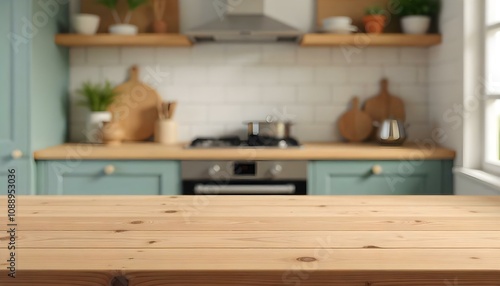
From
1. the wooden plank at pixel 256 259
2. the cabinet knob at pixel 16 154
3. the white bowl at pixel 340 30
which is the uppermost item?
the white bowl at pixel 340 30

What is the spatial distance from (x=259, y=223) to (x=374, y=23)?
274 centimetres

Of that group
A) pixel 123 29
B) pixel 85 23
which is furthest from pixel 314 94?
pixel 85 23

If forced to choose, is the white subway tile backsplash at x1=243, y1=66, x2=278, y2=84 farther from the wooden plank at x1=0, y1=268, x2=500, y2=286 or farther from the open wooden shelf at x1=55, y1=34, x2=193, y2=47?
the wooden plank at x1=0, y1=268, x2=500, y2=286

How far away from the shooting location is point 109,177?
11.3ft

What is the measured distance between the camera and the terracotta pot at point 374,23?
3.88 m

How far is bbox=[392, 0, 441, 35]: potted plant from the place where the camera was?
386 centimetres

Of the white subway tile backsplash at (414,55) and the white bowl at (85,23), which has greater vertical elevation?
the white bowl at (85,23)

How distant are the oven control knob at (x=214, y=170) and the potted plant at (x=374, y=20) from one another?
1.37m

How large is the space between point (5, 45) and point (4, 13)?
174 millimetres

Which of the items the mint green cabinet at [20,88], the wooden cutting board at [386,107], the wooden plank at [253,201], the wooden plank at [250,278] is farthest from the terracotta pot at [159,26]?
the wooden plank at [250,278]

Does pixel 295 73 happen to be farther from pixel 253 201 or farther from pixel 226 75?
pixel 253 201

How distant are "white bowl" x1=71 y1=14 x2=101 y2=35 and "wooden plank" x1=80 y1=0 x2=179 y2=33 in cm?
18

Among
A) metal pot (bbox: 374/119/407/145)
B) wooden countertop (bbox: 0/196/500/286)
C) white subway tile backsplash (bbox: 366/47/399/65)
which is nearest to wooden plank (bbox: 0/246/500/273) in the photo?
wooden countertop (bbox: 0/196/500/286)

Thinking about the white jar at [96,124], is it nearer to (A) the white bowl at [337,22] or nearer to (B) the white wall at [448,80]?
(A) the white bowl at [337,22]
